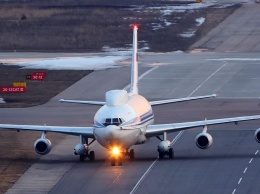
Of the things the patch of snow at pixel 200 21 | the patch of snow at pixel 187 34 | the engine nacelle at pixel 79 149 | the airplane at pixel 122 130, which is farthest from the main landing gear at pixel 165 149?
the patch of snow at pixel 200 21

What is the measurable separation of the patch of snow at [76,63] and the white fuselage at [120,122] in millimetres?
42901

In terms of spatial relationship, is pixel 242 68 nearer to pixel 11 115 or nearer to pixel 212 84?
pixel 212 84

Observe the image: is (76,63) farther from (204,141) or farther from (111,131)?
(111,131)

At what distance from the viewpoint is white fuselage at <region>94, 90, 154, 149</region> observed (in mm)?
58625

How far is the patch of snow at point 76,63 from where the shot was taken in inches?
4129

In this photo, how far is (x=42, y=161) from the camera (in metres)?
62.8

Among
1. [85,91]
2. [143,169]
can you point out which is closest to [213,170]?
[143,169]

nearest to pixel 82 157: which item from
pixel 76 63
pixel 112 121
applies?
pixel 112 121

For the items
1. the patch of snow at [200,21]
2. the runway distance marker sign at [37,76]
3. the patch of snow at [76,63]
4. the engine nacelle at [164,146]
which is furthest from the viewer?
the patch of snow at [200,21]

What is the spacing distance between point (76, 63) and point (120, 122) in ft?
160

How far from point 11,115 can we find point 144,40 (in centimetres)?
4489

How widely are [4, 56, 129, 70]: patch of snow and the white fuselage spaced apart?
4290 cm

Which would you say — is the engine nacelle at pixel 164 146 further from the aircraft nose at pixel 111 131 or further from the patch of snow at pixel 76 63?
the patch of snow at pixel 76 63

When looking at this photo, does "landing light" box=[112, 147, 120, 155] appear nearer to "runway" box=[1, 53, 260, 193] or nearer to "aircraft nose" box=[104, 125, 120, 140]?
"runway" box=[1, 53, 260, 193]
